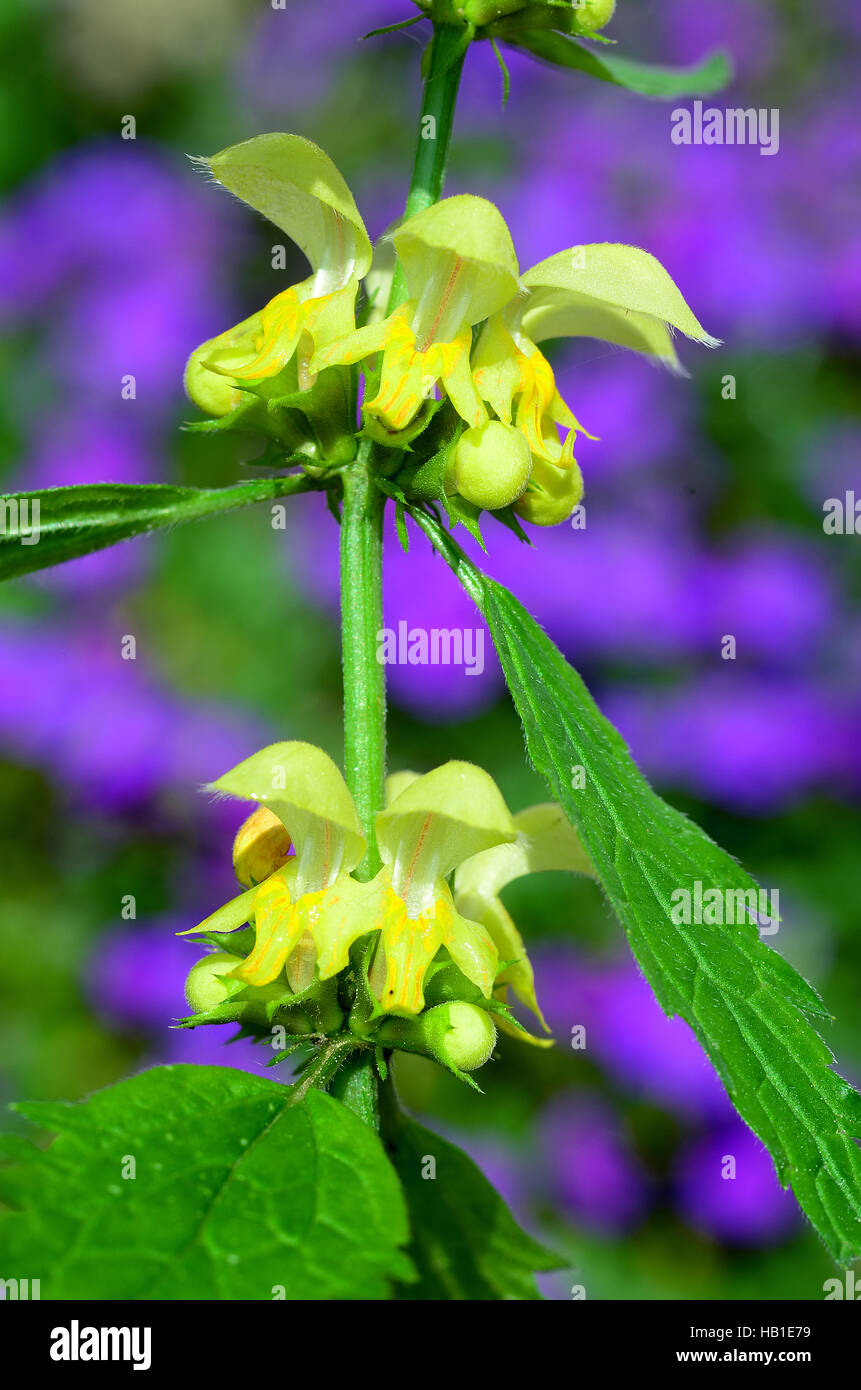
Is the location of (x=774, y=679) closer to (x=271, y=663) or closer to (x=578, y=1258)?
(x=271, y=663)

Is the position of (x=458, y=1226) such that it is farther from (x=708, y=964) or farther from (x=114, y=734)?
(x=114, y=734)

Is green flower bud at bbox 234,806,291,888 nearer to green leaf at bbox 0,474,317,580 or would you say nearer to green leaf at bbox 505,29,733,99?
green leaf at bbox 0,474,317,580

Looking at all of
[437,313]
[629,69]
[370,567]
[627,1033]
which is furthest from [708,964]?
[627,1033]

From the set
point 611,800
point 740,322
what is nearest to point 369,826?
point 611,800

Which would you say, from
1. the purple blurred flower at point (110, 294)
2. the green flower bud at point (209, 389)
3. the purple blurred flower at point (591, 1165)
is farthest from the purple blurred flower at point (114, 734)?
the green flower bud at point (209, 389)

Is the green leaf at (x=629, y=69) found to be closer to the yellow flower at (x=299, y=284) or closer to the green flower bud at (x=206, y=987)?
the yellow flower at (x=299, y=284)

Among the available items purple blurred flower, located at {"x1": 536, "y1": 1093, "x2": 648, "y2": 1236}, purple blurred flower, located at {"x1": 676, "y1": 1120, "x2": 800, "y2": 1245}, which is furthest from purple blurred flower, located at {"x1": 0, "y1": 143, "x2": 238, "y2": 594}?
purple blurred flower, located at {"x1": 676, "y1": 1120, "x2": 800, "y2": 1245}
